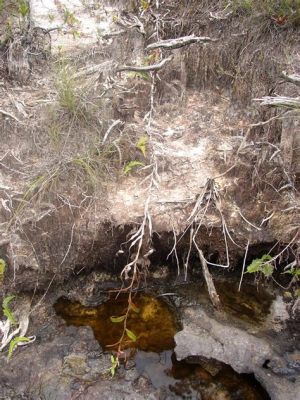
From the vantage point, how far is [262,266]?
10.6 feet

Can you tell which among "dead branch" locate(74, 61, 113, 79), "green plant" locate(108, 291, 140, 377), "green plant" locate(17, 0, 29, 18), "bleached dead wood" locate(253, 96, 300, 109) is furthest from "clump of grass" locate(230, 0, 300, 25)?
"green plant" locate(108, 291, 140, 377)

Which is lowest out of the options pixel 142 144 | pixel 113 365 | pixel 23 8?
pixel 113 365

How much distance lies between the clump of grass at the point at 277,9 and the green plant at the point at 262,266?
2.26 metres

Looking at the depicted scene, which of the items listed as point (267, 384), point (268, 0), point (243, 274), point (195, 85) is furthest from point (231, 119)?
point (267, 384)

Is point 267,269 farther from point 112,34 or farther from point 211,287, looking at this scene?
point 112,34

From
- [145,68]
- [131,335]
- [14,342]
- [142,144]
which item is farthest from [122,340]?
[145,68]

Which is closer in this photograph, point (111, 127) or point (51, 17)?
point (111, 127)

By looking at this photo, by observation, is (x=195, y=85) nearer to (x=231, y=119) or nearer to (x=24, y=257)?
(x=231, y=119)

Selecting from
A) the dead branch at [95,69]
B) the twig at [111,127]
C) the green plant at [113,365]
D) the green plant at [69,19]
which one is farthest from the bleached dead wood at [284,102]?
the green plant at [69,19]

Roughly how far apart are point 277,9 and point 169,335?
3.16 meters

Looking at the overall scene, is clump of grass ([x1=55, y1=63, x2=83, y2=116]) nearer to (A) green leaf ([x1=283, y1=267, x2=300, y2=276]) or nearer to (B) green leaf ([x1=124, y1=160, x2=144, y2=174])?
(B) green leaf ([x1=124, y1=160, x2=144, y2=174])

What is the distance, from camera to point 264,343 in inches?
121

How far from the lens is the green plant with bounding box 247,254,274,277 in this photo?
3143 millimetres

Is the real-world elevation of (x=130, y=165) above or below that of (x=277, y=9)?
below
